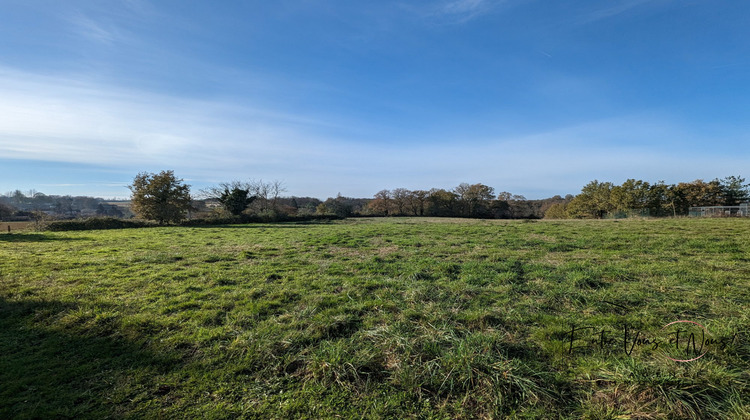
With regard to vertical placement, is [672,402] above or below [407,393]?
above

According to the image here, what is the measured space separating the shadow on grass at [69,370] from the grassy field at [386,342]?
2 cm

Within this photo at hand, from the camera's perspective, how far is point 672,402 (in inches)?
87.0

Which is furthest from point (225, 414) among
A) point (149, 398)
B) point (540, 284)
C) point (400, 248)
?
point (400, 248)

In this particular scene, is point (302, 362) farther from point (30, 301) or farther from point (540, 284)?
point (30, 301)

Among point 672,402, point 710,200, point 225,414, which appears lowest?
point 225,414

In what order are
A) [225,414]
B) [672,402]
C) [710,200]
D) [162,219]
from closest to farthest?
[672,402], [225,414], [162,219], [710,200]

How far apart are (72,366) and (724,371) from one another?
6606 mm

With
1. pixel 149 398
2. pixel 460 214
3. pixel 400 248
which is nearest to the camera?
pixel 149 398

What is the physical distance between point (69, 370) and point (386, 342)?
3532mm

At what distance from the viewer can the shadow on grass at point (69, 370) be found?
2477 millimetres

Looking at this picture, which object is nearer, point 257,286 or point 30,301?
point 30,301

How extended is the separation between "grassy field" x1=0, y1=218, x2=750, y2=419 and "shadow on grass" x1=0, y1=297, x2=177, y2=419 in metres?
0.02

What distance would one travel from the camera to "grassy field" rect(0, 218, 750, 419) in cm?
244

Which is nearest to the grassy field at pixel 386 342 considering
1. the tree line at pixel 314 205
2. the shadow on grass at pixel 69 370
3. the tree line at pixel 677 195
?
the shadow on grass at pixel 69 370
